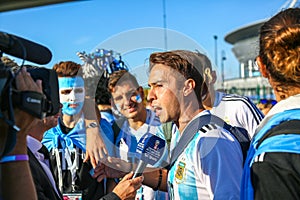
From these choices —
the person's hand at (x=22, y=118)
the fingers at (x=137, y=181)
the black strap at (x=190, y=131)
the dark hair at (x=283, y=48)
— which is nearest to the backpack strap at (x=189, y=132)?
the black strap at (x=190, y=131)

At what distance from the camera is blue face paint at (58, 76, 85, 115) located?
2871 millimetres

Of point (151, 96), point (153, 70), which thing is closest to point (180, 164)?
point (151, 96)

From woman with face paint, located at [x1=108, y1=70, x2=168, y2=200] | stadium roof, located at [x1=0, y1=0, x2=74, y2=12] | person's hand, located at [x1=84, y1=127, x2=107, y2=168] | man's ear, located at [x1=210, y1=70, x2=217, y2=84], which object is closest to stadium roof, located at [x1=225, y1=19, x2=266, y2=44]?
stadium roof, located at [x1=0, y1=0, x2=74, y2=12]

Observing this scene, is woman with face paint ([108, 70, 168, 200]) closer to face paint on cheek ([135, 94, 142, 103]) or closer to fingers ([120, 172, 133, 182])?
face paint on cheek ([135, 94, 142, 103])

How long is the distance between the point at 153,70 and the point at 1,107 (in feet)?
3.52

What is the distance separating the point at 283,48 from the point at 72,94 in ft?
5.88

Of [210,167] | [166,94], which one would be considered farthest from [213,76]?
[210,167]

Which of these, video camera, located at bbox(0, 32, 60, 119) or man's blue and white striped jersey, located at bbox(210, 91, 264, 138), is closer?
video camera, located at bbox(0, 32, 60, 119)

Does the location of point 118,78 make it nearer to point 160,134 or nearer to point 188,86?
point 160,134

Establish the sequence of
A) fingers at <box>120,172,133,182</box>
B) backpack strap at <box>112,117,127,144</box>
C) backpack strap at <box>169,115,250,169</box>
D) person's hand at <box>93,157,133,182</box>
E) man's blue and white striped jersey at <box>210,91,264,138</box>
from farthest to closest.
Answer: backpack strap at <box>112,117,127,144</box>
man's blue and white striped jersey at <box>210,91,264,138</box>
person's hand at <box>93,157,133,182</box>
fingers at <box>120,172,133,182</box>
backpack strap at <box>169,115,250,169</box>

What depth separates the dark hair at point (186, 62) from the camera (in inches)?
81.3

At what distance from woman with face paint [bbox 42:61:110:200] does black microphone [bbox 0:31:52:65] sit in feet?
4.65

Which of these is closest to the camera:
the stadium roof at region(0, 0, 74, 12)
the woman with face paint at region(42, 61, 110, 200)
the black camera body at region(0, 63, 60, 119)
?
the black camera body at region(0, 63, 60, 119)

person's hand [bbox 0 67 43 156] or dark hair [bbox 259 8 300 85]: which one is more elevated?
dark hair [bbox 259 8 300 85]
